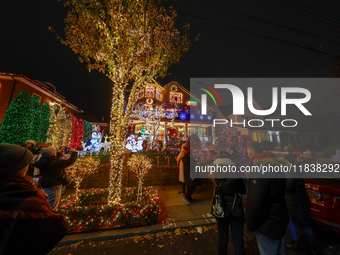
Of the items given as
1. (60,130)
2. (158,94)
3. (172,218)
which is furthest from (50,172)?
(158,94)

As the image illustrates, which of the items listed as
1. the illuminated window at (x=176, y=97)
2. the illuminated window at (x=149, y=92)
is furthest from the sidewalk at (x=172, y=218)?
the illuminated window at (x=176, y=97)

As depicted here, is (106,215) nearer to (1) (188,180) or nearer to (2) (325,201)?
(1) (188,180)

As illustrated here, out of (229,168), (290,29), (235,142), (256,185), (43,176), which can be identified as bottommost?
(43,176)

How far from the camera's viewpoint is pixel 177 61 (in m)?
5.82

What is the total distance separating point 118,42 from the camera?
4672mm

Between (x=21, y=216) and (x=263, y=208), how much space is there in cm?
287

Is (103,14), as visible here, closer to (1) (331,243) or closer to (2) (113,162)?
(2) (113,162)

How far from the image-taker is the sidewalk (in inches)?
143

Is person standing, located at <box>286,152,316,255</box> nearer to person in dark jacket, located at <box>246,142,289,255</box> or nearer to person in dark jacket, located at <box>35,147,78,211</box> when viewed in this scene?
person in dark jacket, located at <box>246,142,289,255</box>

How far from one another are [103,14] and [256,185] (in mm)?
6074

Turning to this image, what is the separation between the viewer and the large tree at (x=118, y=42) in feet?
15.0

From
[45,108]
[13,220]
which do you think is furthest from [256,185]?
[45,108]

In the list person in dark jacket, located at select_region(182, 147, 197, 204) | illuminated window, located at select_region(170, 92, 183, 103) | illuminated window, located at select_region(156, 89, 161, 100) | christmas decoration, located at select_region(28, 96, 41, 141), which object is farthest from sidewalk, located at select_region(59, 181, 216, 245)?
illuminated window, located at select_region(170, 92, 183, 103)

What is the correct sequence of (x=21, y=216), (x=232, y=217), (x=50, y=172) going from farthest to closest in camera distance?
(x=50, y=172), (x=232, y=217), (x=21, y=216)
